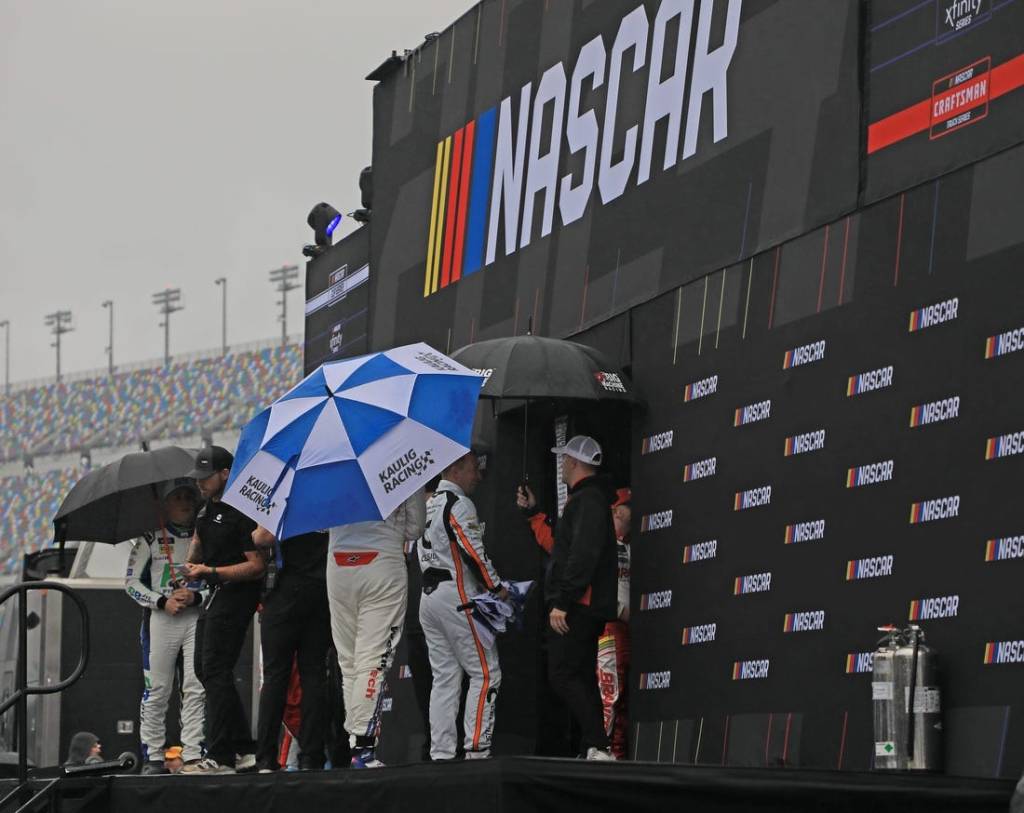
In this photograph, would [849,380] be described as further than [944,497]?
Yes

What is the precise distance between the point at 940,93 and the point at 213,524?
13.7 feet

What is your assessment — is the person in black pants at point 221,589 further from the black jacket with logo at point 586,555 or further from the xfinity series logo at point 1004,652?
the xfinity series logo at point 1004,652

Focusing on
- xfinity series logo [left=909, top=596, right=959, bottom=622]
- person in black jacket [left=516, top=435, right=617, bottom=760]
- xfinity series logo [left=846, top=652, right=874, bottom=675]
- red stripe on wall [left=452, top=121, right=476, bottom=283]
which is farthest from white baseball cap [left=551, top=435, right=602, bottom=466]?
red stripe on wall [left=452, top=121, right=476, bottom=283]

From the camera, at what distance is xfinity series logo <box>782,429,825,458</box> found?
305 inches

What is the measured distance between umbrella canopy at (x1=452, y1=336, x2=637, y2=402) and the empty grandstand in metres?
48.3

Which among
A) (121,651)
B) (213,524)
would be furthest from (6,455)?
(213,524)

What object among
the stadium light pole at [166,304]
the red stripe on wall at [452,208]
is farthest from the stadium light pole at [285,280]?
the red stripe on wall at [452,208]

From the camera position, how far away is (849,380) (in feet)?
24.8

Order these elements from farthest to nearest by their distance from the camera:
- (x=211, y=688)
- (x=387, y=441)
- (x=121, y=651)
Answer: (x=121, y=651), (x=211, y=688), (x=387, y=441)

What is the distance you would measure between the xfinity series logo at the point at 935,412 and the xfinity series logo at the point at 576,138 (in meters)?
2.31

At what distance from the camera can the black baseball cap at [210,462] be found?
8906 mm

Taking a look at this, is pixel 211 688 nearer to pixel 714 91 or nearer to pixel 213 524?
pixel 213 524

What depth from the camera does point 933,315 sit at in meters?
7.06

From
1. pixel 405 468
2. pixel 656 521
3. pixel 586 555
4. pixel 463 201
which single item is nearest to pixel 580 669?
pixel 586 555
